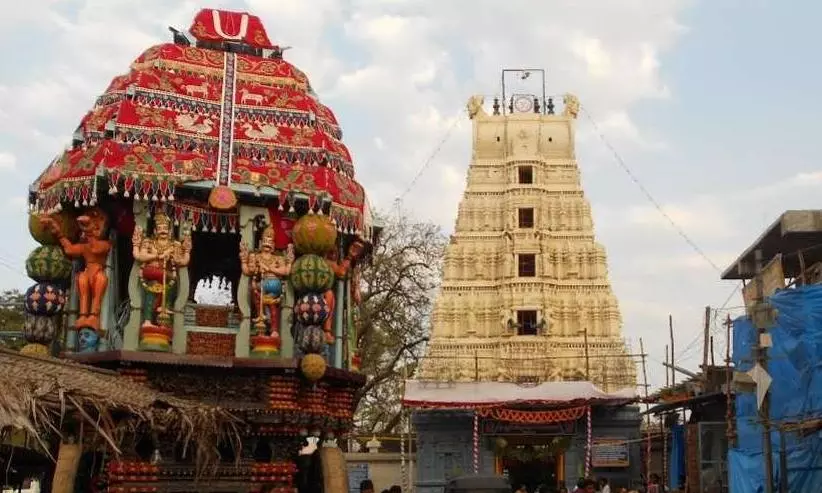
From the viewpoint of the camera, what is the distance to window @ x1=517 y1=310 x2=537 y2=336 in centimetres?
4109

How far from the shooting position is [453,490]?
902 centimetres

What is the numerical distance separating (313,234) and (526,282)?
89.5 ft

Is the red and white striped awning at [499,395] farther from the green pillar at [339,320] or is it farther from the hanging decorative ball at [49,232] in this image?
the hanging decorative ball at [49,232]

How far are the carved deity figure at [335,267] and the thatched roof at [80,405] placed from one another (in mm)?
3774

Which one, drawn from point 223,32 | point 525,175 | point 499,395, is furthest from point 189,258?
point 525,175

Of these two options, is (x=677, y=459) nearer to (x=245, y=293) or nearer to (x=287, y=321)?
(x=287, y=321)

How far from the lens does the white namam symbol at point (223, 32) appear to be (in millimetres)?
16941

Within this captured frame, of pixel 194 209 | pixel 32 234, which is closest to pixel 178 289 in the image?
pixel 194 209

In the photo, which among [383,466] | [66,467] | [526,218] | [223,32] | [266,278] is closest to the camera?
[66,467]

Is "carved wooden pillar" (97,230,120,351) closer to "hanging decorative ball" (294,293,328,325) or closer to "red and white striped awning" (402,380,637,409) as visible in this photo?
"hanging decorative ball" (294,293,328,325)

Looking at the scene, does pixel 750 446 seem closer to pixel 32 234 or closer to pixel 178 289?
pixel 178 289

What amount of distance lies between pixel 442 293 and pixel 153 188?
28.2 metres

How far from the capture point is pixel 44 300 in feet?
48.4

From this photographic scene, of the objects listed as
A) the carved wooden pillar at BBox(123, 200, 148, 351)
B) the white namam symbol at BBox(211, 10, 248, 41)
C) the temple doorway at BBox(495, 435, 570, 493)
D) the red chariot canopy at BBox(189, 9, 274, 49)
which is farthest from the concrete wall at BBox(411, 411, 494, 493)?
the carved wooden pillar at BBox(123, 200, 148, 351)
